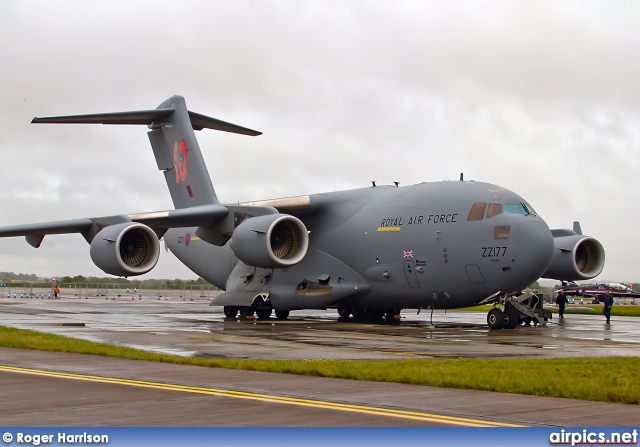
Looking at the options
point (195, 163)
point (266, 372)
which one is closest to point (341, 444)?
point (266, 372)

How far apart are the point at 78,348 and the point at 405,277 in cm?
1308

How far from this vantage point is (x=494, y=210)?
2339 centimetres

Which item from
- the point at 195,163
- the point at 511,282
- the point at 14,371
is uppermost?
the point at 195,163

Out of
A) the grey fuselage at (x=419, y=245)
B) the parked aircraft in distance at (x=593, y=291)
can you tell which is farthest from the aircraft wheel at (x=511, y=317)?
the parked aircraft in distance at (x=593, y=291)

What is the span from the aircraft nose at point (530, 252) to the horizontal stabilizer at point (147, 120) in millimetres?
13492

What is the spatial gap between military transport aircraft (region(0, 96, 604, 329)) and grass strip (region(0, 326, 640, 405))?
10017mm

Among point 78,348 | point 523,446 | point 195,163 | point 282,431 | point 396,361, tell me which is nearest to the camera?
point 523,446

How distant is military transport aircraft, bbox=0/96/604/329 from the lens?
2338 cm

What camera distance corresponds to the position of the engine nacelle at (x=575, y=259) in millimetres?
26672

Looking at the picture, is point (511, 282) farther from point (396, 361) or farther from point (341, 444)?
point (341, 444)

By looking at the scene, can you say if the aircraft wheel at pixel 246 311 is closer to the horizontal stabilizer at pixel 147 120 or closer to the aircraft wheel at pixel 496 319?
the horizontal stabilizer at pixel 147 120

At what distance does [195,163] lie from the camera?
102 ft

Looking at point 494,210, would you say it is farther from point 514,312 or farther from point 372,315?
point 372,315

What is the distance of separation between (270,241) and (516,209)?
289 inches
